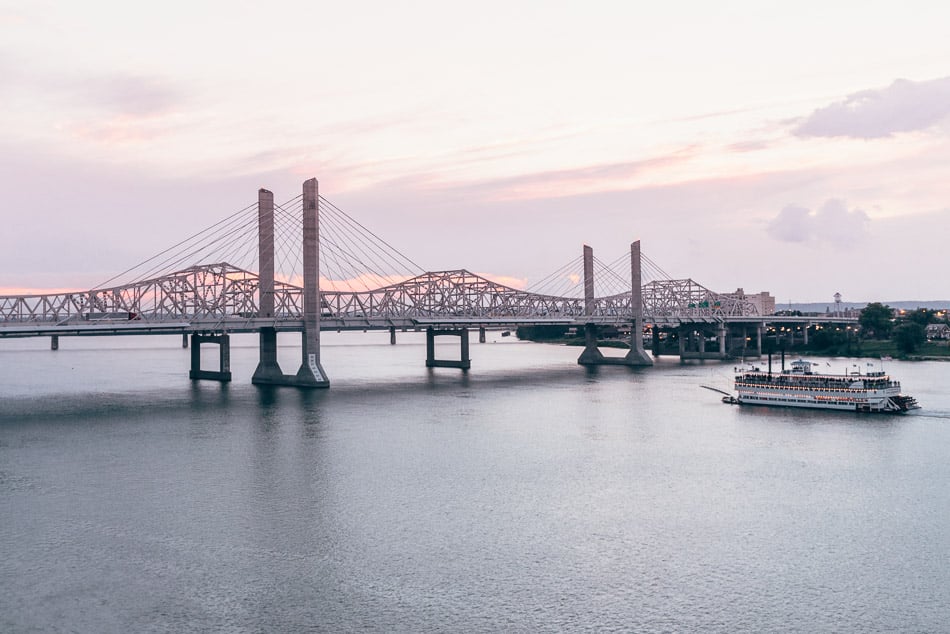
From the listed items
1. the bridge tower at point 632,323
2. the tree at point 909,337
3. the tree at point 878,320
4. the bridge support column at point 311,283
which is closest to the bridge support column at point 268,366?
the bridge support column at point 311,283

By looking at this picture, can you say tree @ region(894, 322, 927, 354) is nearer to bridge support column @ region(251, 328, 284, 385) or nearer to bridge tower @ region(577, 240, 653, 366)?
bridge tower @ region(577, 240, 653, 366)

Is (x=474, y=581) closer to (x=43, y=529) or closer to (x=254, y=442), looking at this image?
(x=43, y=529)

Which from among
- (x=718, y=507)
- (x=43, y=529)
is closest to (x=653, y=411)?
(x=718, y=507)

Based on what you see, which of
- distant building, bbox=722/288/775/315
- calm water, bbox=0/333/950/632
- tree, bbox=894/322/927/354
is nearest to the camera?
calm water, bbox=0/333/950/632

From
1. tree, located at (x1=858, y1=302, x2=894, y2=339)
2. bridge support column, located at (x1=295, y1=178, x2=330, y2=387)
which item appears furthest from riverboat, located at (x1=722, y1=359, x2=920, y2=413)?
tree, located at (x1=858, y1=302, x2=894, y2=339)

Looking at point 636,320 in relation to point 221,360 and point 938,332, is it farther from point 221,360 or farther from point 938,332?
point 938,332

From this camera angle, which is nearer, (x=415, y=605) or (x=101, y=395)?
(x=415, y=605)

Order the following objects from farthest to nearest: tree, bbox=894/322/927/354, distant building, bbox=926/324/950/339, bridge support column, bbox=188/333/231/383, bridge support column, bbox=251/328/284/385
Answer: distant building, bbox=926/324/950/339 < tree, bbox=894/322/927/354 < bridge support column, bbox=188/333/231/383 < bridge support column, bbox=251/328/284/385
